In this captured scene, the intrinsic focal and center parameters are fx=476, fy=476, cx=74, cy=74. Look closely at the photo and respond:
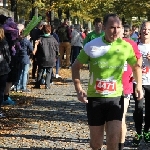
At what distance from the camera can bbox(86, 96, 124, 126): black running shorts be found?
5.49m

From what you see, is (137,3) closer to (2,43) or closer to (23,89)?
(23,89)

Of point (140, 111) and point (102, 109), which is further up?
point (102, 109)

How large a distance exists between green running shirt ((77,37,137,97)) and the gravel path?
2.07 meters

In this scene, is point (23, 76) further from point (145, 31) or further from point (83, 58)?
point (83, 58)

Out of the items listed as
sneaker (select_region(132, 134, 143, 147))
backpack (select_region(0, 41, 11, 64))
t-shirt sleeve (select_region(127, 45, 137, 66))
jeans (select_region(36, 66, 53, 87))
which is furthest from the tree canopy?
t-shirt sleeve (select_region(127, 45, 137, 66))

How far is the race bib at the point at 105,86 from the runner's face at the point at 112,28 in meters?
0.48

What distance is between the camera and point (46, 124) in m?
9.22

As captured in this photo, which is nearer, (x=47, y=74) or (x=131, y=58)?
(x=131, y=58)

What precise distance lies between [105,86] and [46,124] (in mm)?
3963

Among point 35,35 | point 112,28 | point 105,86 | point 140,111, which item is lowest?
point 140,111

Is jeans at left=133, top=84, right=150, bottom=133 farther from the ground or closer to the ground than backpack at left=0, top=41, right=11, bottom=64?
closer to the ground

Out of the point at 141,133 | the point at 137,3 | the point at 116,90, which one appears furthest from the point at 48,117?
the point at 137,3

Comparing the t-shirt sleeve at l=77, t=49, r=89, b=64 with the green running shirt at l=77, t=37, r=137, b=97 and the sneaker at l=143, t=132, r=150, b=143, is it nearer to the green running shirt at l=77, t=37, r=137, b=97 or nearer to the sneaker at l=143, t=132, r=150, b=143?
the green running shirt at l=77, t=37, r=137, b=97

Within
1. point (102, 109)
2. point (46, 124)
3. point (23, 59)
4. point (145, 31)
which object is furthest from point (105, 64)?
point (23, 59)
